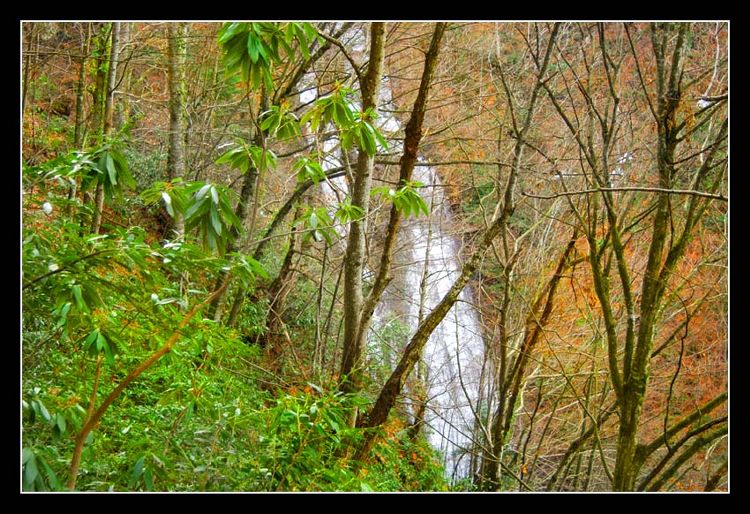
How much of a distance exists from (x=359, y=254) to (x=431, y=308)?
194 cm

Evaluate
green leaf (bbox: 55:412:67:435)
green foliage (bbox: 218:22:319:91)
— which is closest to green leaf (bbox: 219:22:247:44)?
green foliage (bbox: 218:22:319:91)

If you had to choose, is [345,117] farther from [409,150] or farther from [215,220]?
[409,150]

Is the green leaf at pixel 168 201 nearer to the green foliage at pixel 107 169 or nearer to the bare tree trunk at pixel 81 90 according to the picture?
the green foliage at pixel 107 169

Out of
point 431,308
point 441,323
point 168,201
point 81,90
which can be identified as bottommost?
point 441,323

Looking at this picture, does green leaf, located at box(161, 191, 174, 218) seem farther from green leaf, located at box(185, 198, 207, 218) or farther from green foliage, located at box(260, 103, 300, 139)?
green foliage, located at box(260, 103, 300, 139)

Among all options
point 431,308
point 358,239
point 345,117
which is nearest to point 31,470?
point 345,117

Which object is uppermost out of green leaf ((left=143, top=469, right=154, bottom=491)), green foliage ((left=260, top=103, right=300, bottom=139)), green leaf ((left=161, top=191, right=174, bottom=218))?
green foliage ((left=260, top=103, right=300, bottom=139))

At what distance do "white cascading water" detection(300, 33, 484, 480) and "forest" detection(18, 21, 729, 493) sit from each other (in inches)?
1.5

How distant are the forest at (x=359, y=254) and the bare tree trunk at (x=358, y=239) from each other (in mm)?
14

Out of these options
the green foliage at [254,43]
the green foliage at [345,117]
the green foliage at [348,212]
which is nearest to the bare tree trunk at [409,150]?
the green foliage at [348,212]

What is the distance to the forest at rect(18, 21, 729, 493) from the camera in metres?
1.68

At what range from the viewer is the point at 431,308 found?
4.76 m
